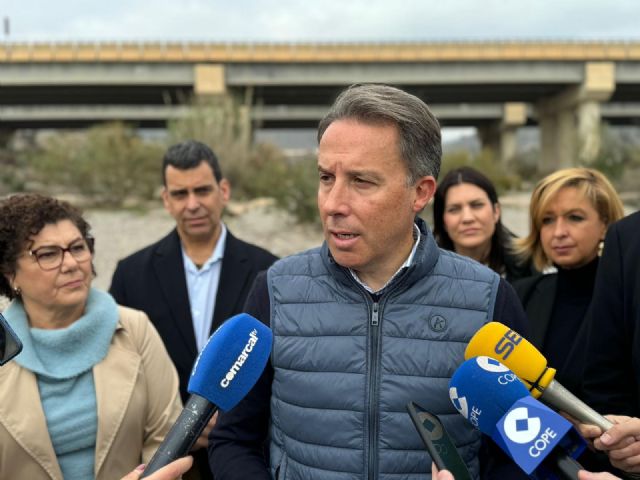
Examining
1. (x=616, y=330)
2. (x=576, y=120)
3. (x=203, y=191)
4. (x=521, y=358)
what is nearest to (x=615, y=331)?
(x=616, y=330)

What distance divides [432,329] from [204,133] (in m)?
19.5

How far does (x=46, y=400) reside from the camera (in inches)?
100

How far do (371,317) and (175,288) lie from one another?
2.02m

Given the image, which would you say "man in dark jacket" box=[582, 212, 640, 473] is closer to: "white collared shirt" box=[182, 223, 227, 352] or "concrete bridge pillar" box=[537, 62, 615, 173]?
"white collared shirt" box=[182, 223, 227, 352]

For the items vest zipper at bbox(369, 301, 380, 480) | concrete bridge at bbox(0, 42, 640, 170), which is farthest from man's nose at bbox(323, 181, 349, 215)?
concrete bridge at bbox(0, 42, 640, 170)

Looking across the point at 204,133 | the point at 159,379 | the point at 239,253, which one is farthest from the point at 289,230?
the point at 159,379

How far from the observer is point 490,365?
168 cm

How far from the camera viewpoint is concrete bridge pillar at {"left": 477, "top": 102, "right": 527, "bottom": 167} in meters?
42.4

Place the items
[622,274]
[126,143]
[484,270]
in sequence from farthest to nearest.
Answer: [126,143], [622,274], [484,270]

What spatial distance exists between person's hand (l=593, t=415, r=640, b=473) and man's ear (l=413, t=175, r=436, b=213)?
0.76m

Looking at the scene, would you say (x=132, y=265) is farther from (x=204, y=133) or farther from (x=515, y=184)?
(x=515, y=184)

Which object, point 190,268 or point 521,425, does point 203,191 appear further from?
point 521,425

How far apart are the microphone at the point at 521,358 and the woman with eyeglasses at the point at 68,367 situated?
142cm

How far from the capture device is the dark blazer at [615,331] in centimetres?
225
